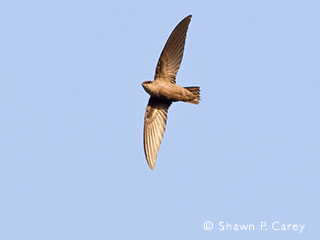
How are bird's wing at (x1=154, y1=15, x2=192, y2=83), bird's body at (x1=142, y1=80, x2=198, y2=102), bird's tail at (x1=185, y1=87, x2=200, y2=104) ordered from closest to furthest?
1. bird's wing at (x1=154, y1=15, x2=192, y2=83)
2. bird's body at (x1=142, y1=80, x2=198, y2=102)
3. bird's tail at (x1=185, y1=87, x2=200, y2=104)

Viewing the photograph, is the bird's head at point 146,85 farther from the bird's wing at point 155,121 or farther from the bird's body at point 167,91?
the bird's wing at point 155,121

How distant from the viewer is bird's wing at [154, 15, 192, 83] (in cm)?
2373

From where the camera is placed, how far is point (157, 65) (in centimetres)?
2392

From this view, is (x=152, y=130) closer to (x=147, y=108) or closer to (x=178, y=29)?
(x=147, y=108)

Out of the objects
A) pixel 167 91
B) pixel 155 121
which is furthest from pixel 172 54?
pixel 155 121

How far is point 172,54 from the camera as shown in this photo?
23.9m

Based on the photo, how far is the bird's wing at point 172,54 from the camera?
2373 centimetres

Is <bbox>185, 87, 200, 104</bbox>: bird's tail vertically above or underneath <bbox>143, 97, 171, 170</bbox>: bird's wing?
above

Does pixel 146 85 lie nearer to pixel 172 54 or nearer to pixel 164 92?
pixel 164 92

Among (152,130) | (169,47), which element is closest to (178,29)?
(169,47)

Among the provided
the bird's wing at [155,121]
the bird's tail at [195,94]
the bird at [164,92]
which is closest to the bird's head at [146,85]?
the bird at [164,92]

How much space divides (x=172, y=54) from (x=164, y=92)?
Result: 0.73 meters

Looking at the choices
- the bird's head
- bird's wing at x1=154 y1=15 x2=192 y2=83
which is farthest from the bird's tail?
the bird's head

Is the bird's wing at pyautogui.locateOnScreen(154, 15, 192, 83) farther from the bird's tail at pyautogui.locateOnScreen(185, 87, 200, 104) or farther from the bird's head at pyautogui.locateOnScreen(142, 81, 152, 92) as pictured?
the bird's tail at pyautogui.locateOnScreen(185, 87, 200, 104)
